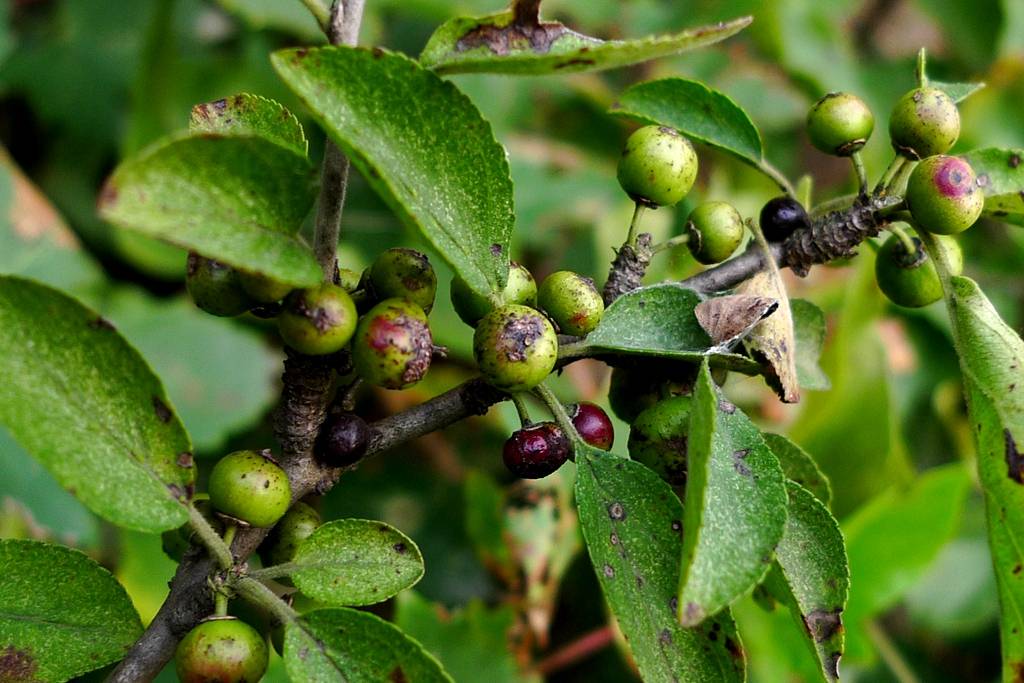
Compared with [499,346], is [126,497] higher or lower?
lower

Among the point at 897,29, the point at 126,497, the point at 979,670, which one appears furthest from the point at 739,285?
the point at 897,29

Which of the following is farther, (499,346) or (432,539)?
(432,539)

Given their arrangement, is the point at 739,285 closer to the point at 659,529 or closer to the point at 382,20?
the point at 659,529

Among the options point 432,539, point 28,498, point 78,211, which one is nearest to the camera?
point 28,498

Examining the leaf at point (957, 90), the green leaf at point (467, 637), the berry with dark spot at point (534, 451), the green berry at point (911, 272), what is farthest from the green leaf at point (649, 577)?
the green leaf at point (467, 637)

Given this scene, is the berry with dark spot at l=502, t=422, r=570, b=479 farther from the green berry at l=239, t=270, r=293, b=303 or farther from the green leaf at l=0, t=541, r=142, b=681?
the green leaf at l=0, t=541, r=142, b=681

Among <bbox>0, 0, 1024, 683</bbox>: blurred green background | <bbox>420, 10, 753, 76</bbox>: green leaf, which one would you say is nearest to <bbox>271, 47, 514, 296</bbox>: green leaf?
<bbox>420, 10, 753, 76</bbox>: green leaf

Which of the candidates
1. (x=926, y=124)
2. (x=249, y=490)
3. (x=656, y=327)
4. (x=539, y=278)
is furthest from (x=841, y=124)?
(x=539, y=278)
